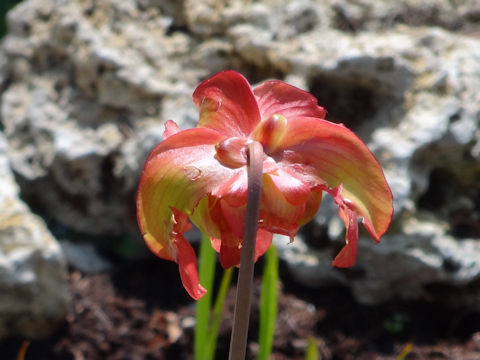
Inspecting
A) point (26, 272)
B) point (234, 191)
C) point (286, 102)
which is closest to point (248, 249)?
point (234, 191)

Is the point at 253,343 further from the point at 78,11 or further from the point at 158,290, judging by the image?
the point at 78,11

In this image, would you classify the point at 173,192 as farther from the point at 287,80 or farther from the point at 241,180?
the point at 287,80

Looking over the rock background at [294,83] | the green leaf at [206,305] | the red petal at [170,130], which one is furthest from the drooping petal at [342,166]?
the rock background at [294,83]

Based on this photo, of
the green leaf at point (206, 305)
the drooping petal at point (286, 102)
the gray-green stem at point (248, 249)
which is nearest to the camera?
the gray-green stem at point (248, 249)

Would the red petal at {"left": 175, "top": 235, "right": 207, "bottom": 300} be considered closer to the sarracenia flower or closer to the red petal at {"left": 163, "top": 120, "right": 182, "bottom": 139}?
the sarracenia flower

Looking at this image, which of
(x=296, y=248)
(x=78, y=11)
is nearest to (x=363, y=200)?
(x=296, y=248)

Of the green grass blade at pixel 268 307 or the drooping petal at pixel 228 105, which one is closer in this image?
the drooping petal at pixel 228 105

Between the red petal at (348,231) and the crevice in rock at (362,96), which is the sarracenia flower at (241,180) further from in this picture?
the crevice in rock at (362,96)
